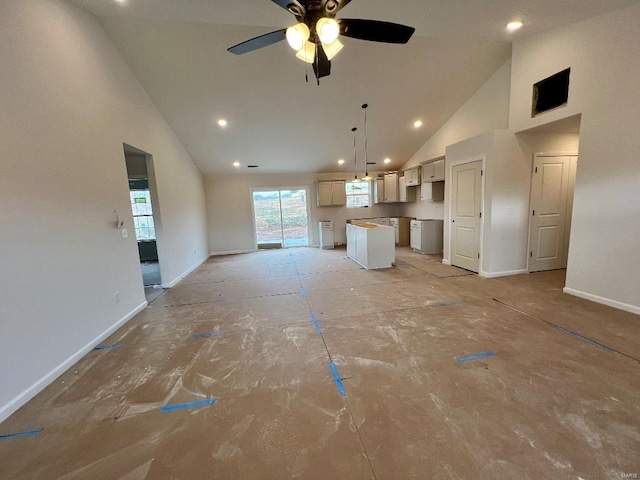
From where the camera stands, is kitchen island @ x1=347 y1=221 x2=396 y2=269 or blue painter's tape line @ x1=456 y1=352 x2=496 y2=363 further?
kitchen island @ x1=347 y1=221 x2=396 y2=269

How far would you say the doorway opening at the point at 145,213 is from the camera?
4.47 meters

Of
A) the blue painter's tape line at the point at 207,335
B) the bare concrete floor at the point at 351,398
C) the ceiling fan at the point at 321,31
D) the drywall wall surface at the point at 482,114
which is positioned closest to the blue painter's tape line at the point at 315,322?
the bare concrete floor at the point at 351,398

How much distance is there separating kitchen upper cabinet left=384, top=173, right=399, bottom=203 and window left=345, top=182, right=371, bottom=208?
2.13 feet

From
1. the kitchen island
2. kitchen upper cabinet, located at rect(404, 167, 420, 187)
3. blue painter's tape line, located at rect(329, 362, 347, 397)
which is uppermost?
kitchen upper cabinet, located at rect(404, 167, 420, 187)

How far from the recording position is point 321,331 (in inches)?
109

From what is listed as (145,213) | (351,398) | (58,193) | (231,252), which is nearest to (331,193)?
(231,252)

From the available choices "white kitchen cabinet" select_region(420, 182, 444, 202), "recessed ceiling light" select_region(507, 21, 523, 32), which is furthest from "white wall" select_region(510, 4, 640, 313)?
"white kitchen cabinet" select_region(420, 182, 444, 202)

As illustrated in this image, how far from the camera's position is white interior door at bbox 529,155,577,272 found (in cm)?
435

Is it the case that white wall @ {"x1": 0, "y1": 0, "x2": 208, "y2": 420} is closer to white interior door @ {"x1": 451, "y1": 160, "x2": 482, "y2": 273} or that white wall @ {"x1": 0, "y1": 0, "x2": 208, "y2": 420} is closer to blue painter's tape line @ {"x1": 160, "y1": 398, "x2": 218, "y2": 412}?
blue painter's tape line @ {"x1": 160, "y1": 398, "x2": 218, "y2": 412}

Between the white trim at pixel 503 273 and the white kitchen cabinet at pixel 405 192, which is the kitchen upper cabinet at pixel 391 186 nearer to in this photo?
the white kitchen cabinet at pixel 405 192

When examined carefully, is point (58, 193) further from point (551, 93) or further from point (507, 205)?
point (551, 93)

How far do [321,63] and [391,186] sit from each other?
6.09 m

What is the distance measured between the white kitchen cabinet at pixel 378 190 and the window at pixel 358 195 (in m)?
0.30

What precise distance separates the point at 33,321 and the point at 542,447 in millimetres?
3534
